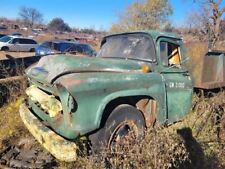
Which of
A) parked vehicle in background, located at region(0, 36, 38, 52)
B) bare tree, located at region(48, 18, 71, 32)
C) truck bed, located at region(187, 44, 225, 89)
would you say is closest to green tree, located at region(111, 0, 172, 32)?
parked vehicle in background, located at region(0, 36, 38, 52)

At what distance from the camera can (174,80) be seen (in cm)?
555

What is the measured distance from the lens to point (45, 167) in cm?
450

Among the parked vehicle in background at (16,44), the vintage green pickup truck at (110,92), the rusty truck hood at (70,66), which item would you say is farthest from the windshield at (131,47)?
the parked vehicle in background at (16,44)

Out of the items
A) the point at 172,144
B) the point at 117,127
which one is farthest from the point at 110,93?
the point at 172,144

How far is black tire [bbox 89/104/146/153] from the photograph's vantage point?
4.33m

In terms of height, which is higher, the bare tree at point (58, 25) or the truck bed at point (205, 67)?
the bare tree at point (58, 25)

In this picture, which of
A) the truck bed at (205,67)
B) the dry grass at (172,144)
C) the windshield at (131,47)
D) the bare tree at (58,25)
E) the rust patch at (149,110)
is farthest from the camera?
the bare tree at (58,25)

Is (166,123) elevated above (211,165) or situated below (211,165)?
above

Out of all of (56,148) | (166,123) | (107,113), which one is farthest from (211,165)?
(56,148)

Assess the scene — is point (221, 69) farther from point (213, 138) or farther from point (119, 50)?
point (119, 50)

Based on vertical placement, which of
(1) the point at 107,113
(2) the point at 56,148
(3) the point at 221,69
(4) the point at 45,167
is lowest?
(4) the point at 45,167

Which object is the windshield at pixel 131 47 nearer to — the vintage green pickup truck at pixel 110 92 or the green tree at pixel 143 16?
the vintage green pickup truck at pixel 110 92

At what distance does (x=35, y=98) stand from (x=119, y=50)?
5.65ft

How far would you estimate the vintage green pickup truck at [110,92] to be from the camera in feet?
13.4
